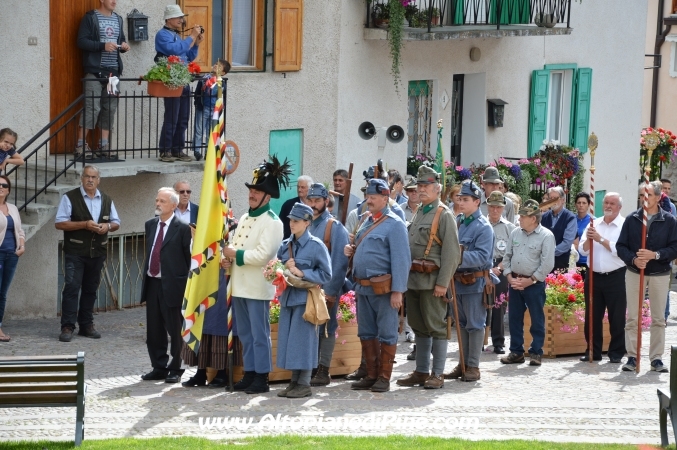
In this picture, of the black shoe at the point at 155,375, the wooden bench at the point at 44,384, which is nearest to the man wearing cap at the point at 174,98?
the black shoe at the point at 155,375

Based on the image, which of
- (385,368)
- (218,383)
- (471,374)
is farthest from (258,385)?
(471,374)

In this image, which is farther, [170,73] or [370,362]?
[170,73]

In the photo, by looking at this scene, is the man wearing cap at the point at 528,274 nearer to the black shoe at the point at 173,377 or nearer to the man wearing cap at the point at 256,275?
the man wearing cap at the point at 256,275

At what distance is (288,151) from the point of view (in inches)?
778

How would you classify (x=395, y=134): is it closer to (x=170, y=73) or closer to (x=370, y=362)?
(x=170, y=73)

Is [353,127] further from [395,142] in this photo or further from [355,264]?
[355,264]

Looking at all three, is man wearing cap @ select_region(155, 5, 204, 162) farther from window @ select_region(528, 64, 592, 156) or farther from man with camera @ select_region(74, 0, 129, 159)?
window @ select_region(528, 64, 592, 156)

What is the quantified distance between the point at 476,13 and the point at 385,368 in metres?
11.6

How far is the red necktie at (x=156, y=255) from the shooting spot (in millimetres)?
12555

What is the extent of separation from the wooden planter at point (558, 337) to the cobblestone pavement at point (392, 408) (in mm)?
865

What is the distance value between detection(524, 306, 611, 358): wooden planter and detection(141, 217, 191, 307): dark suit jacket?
4.48m

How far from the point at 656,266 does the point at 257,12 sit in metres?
8.25

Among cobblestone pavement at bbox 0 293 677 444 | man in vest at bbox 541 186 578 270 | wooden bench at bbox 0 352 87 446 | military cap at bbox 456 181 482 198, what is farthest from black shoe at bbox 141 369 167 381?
man in vest at bbox 541 186 578 270

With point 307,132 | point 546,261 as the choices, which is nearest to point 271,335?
point 546,261
